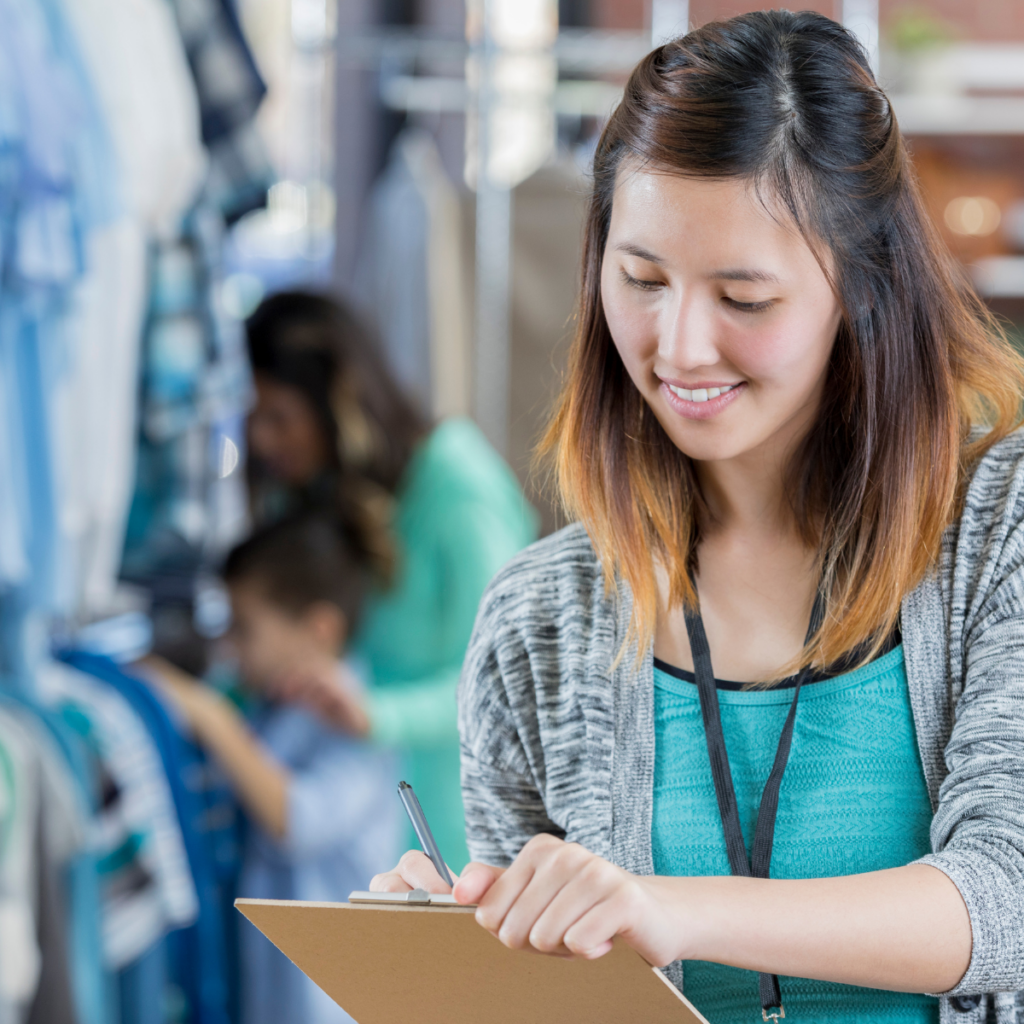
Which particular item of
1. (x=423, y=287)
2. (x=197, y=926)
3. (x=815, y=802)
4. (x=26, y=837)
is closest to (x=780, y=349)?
(x=815, y=802)

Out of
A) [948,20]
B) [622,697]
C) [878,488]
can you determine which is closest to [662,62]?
[878,488]

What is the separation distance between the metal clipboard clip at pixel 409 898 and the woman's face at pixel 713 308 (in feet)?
1.17

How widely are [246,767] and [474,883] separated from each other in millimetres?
1454

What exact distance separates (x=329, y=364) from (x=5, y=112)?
83 centimetres

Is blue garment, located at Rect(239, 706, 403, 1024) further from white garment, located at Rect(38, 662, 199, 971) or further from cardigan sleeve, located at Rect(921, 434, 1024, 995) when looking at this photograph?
cardigan sleeve, located at Rect(921, 434, 1024, 995)

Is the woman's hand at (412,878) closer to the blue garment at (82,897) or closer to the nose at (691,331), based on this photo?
the nose at (691,331)

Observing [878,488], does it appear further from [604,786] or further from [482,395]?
[482,395]

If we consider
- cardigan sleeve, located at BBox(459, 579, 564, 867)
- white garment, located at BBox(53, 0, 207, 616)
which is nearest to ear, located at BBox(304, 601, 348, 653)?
white garment, located at BBox(53, 0, 207, 616)

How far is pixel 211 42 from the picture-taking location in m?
2.18

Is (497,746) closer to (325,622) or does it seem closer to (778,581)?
(778,581)

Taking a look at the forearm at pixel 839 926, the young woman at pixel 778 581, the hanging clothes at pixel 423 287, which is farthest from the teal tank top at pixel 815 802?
the hanging clothes at pixel 423 287

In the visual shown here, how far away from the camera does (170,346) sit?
195cm

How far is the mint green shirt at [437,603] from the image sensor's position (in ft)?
6.88

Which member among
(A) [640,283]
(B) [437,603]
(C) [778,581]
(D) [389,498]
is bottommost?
(B) [437,603]
